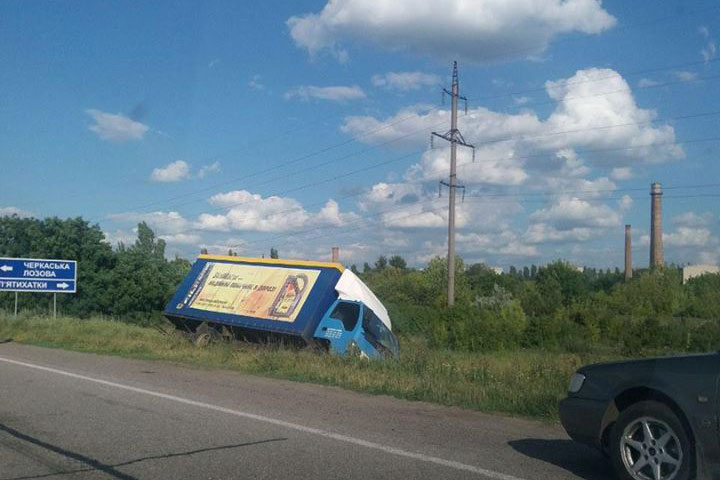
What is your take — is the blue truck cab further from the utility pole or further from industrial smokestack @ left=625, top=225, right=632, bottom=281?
industrial smokestack @ left=625, top=225, right=632, bottom=281

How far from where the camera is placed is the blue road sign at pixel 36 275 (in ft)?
114

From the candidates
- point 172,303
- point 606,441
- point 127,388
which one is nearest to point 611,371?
point 606,441

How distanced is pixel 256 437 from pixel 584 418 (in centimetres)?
400

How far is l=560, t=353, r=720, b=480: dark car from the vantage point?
664 cm

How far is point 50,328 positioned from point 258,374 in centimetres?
1825

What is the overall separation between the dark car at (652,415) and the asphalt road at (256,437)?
2.07ft

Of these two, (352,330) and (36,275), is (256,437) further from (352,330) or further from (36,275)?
(36,275)

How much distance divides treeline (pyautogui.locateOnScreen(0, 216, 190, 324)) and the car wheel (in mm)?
45404

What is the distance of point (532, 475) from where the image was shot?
7.83 m

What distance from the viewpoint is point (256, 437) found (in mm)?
9617

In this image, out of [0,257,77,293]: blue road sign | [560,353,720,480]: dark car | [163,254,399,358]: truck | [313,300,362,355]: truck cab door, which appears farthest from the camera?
[0,257,77,293]: blue road sign

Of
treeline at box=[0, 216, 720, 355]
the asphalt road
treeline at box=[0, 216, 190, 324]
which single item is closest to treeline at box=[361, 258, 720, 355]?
treeline at box=[0, 216, 720, 355]

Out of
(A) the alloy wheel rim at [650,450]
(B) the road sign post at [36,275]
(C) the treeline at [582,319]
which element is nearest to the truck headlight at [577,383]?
(A) the alloy wheel rim at [650,450]

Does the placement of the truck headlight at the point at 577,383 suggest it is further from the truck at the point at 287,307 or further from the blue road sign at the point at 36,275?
the blue road sign at the point at 36,275
